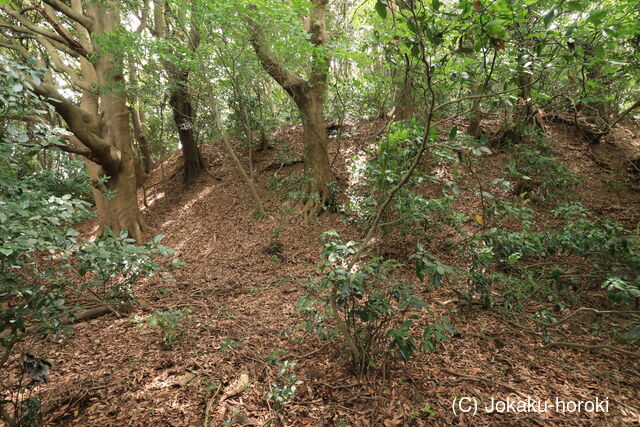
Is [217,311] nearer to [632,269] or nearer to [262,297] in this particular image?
[262,297]

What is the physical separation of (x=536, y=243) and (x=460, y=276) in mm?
1127

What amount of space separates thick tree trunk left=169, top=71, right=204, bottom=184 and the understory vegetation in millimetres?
150

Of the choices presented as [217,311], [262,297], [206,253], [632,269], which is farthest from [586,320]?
[206,253]

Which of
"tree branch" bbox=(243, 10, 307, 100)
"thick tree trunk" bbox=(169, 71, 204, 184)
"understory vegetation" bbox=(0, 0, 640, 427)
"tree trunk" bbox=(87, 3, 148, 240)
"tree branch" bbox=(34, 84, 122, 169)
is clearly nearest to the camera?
"understory vegetation" bbox=(0, 0, 640, 427)

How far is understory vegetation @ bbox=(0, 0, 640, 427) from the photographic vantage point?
2197 mm

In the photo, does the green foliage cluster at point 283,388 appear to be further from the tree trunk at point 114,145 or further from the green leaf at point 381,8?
the tree trunk at point 114,145

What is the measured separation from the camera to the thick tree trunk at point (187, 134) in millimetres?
9469

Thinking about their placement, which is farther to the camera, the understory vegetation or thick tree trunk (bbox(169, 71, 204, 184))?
thick tree trunk (bbox(169, 71, 204, 184))

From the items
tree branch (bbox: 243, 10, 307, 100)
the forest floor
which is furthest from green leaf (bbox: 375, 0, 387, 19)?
tree branch (bbox: 243, 10, 307, 100)

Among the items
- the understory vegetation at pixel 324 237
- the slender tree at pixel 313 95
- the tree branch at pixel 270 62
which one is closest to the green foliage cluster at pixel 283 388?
the understory vegetation at pixel 324 237

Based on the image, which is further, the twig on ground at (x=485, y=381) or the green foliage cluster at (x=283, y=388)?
the twig on ground at (x=485, y=381)

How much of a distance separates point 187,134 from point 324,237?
965 centimetres

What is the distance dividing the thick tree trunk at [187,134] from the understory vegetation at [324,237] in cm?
15

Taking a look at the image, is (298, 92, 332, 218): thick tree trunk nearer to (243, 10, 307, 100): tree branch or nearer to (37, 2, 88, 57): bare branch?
(243, 10, 307, 100): tree branch
